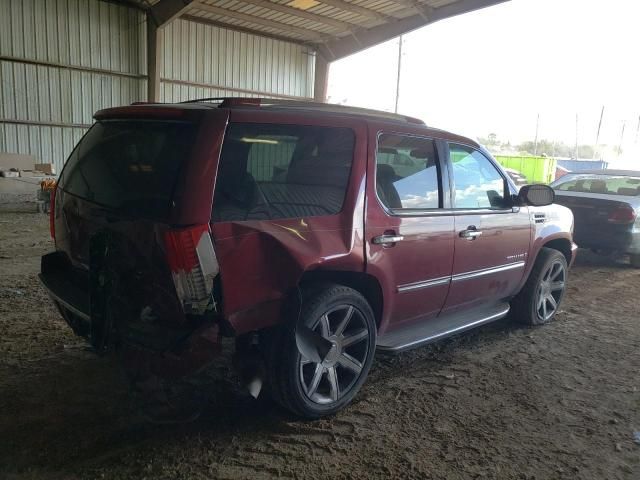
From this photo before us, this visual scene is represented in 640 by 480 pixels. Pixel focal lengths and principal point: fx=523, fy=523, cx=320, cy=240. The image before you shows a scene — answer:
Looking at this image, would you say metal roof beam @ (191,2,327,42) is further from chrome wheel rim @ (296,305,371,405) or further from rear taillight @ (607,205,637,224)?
chrome wheel rim @ (296,305,371,405)

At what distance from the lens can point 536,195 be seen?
4.47 metres

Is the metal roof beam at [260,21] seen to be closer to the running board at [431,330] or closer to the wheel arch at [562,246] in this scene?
the wheel arch at [562,246]

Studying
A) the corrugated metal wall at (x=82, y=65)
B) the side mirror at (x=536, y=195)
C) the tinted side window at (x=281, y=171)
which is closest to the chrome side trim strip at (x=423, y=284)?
the tinted side window at (x=281, y=171)

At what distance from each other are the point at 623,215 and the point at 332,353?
21.0ft

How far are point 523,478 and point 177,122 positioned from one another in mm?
2637

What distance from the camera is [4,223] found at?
32.4ft

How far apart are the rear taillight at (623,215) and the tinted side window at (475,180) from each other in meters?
4.26

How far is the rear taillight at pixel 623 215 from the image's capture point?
25.3 ft

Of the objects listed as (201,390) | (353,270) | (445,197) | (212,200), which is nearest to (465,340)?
(445,197)

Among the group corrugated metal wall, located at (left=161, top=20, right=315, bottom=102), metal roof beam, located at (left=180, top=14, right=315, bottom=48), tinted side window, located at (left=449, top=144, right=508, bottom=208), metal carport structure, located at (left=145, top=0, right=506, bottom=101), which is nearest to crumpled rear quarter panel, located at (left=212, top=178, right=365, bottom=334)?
tinted side window, located at (left=449, top=144, right=508, bottom=208)

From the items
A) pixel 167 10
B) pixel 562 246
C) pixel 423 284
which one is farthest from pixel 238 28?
pixel 423 284

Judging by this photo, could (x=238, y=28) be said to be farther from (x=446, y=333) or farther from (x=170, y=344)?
(x=170, y=344)

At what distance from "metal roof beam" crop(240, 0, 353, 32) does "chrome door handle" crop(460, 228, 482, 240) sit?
12.5 meters

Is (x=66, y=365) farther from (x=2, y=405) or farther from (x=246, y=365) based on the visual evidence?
(x=246, y=365)
